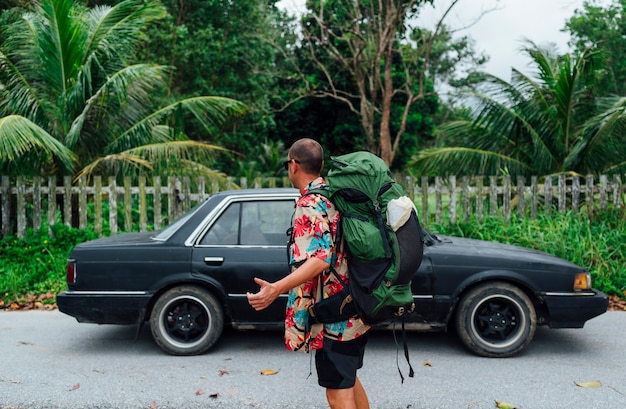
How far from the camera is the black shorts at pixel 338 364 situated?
2967 millimetres

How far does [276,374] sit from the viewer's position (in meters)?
5.05

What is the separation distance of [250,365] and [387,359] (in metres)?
1.25

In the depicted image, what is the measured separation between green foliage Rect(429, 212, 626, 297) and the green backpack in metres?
6.57

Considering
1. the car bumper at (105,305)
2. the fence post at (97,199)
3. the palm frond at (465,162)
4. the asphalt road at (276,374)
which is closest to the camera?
the asphalt road at (276,374)

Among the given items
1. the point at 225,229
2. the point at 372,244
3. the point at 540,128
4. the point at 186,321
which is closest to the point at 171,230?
the point at 225,229

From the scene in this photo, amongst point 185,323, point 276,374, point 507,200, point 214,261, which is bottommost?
point 276,374

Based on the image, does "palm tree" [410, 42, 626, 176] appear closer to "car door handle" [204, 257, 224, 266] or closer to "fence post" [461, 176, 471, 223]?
"fence post" [461, 176, 471, 223]

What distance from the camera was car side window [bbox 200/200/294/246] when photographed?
19.1ft

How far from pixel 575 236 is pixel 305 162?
7486 millimetres

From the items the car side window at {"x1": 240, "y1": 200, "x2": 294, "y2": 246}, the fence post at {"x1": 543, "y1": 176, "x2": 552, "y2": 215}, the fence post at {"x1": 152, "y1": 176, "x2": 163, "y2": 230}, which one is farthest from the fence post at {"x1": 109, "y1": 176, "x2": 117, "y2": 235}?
the fence post at {"x1": 543, "y1": 176, "x2": 552, "y2": 215}

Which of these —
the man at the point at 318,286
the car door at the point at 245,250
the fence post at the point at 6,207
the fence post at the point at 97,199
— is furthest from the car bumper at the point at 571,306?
the fence post at the point at 6,207

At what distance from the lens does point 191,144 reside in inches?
454

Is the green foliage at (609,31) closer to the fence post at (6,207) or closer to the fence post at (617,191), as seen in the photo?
the fence post at (617,191)

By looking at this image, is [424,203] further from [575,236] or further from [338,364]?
[338,364]
